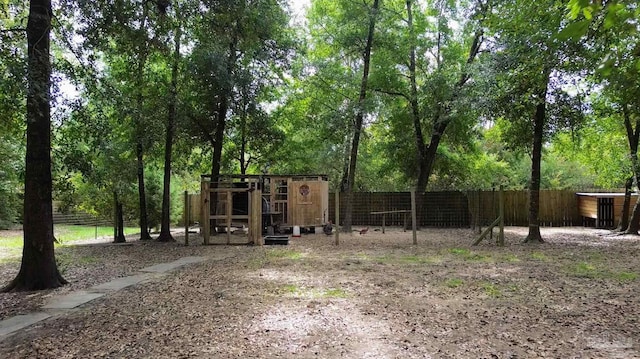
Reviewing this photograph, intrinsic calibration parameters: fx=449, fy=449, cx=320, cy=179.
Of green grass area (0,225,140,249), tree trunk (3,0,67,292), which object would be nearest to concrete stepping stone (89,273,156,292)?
tree trunk (3,0,67,292)

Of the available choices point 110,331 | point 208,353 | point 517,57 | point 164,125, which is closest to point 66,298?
point 110,331

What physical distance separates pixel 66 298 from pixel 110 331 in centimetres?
195

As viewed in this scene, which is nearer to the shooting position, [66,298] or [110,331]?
[110,331]

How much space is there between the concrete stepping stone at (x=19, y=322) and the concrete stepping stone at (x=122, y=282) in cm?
149

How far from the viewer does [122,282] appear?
7.14 meters

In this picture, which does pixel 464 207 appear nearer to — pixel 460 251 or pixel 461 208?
pixel 461 208

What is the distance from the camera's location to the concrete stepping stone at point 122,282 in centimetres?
666

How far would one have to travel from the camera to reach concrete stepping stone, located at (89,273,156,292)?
21.9 ft

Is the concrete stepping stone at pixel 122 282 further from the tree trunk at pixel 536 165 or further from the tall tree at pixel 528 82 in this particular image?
the tree trunk at pixel 536 165

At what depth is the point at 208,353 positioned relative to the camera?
3.80m

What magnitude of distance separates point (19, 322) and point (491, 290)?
5.74 metres

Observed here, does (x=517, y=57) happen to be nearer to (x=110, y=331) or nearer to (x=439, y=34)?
(x=439, y=34)

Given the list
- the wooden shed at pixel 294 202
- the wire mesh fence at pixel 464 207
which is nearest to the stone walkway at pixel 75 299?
the wooden shed at pixel 294 202

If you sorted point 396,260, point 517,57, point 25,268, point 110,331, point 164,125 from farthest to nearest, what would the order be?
point 164,125 → point 517,57 → point 396,260 → point 25,268 → point 110,331
